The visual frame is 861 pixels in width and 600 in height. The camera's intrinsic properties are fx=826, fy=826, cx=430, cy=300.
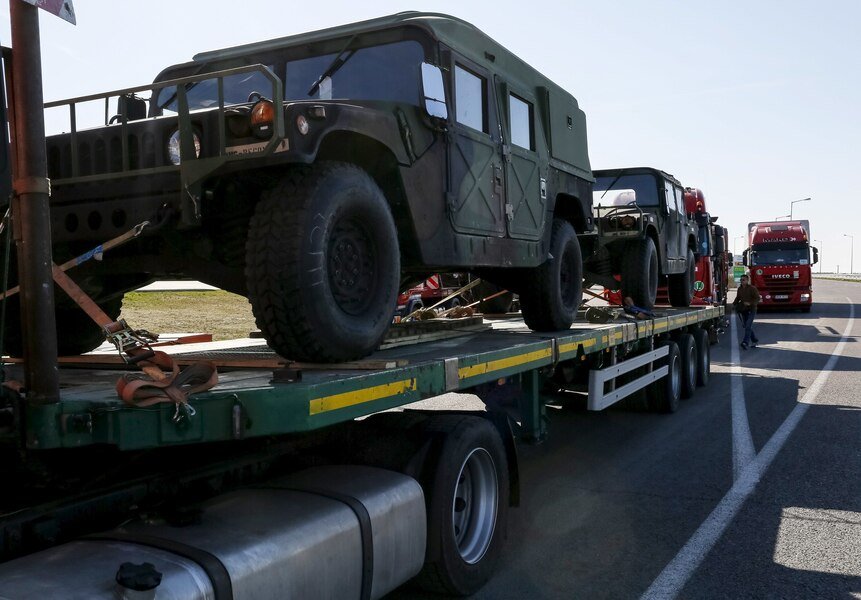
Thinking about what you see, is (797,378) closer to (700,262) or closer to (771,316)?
(700,262)

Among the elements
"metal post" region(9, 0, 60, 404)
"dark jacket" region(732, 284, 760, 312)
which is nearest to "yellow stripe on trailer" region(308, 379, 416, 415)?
"metal post" region(9, 0, 60, 404)

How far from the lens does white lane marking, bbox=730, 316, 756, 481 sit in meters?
6.88

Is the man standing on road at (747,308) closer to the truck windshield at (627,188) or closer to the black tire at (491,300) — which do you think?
the truck windshield at (627,188)

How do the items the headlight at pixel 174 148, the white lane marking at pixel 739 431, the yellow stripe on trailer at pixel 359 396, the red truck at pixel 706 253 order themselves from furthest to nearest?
the red truck at pixel 706 253 → the white lane marking at pixel 739 431 → the headlight at pixel 174 148 → the yellow stripe on trailer at pixel 359 396

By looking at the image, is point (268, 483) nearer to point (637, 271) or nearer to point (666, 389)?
point (666, 389)

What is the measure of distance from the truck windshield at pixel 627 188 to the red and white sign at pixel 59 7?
32.1 ft

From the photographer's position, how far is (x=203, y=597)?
2.53m

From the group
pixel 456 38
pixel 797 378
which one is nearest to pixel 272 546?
pixel 456 38


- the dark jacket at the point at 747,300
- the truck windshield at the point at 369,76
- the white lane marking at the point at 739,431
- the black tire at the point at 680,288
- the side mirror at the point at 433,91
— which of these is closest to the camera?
the side mirror at the point at 433,91

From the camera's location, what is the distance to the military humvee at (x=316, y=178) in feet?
11.8

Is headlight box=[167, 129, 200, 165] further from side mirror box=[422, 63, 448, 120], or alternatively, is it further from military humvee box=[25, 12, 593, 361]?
side mirror box=[422, 63, 448, 120]

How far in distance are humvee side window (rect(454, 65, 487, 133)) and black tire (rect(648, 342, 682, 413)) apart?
15.1 ft

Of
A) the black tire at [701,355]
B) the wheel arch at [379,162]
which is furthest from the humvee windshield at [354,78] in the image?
the black tire at [701,355]

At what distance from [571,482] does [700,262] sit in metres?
12.8
